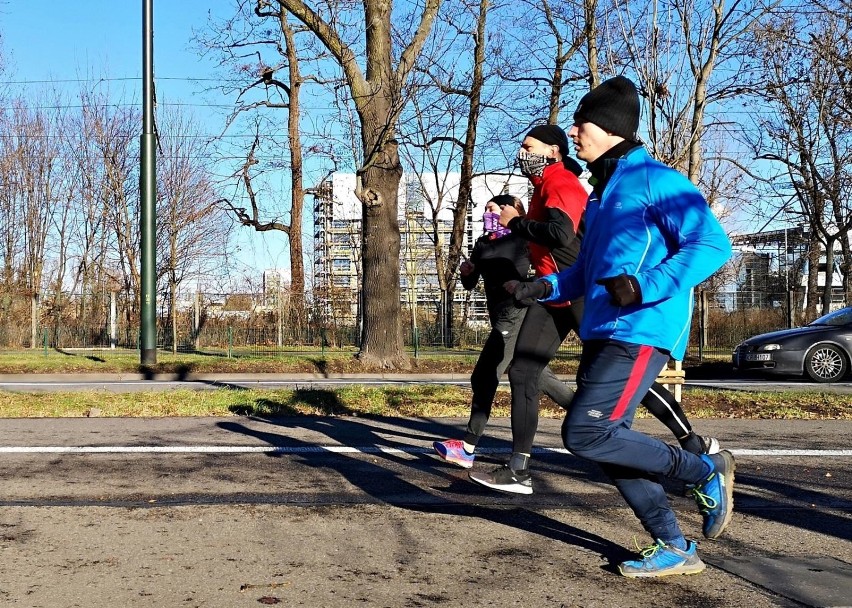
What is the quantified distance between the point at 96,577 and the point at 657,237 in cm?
231

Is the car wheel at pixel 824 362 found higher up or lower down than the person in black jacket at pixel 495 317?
lower down

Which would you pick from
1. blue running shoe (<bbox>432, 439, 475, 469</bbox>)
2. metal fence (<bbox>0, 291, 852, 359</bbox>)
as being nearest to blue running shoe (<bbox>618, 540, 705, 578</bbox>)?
blue running shoe (<bbox>432, 439, 475, 469</bbox>)

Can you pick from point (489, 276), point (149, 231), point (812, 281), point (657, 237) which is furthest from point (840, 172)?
point (657, 237)

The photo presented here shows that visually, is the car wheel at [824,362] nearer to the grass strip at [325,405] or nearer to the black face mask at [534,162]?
the grass strip at [325,405]

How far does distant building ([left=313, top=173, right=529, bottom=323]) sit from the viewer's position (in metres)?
26.8

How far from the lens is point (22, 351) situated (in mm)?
25391

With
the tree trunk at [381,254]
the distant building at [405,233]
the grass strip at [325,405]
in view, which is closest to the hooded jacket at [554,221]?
the grass strip at [325,405]

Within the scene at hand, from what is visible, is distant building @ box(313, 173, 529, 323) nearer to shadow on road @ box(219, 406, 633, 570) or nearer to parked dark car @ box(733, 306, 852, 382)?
parked dark car @ box(733, 306, 852, 382)

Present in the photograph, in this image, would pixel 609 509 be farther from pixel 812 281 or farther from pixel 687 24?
pixel 812 281

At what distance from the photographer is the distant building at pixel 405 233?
88.1 feet

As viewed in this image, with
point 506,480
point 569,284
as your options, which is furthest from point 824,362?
point 569,284

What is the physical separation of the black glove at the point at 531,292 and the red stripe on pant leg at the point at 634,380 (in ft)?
2.47

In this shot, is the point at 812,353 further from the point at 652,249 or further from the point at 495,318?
the point at 652,249

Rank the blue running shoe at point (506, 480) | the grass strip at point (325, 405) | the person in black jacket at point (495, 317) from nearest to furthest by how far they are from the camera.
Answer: the blue running shoe at point (506, 480)
the person in black jacket at point (495, 317)
the grass strip at point (325, 405)
